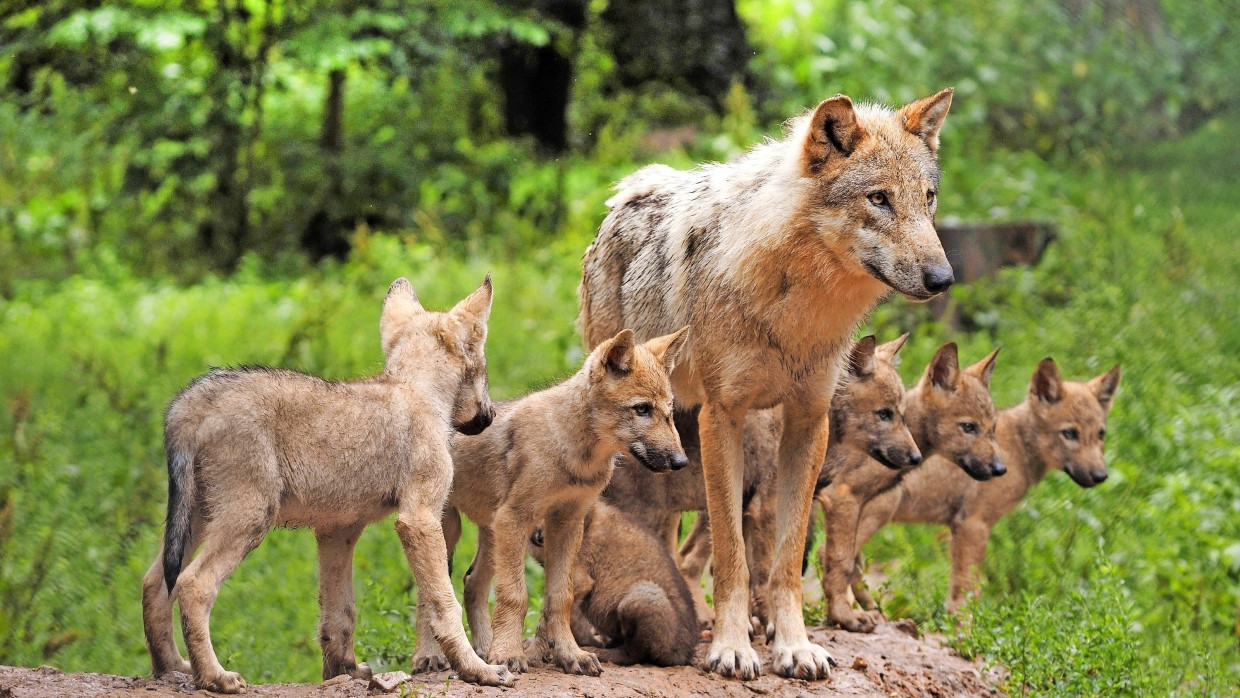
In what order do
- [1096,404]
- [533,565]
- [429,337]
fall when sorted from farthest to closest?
1. [533,565]
2. [1096,404]
3. [429,337]

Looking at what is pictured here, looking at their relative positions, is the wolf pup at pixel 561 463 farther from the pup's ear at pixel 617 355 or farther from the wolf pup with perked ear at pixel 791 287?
the wolf pup with perked ear at pixel 791 287

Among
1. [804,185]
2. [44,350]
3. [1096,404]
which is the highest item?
[804,185]

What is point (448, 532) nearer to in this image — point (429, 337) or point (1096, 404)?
point (429, 337)

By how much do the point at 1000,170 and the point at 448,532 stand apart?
12.7m

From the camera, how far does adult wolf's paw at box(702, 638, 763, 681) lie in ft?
18.2

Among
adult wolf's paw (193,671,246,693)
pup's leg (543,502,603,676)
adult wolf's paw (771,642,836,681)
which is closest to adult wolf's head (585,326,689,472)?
pup's leg (543,502,603,676)

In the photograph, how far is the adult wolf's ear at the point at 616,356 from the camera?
17.4 ft

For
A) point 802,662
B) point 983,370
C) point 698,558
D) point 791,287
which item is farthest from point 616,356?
point 983,370

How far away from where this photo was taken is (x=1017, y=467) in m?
7.91

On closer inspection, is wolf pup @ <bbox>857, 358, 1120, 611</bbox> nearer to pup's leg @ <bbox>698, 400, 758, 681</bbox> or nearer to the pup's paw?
pup's leg @ <bbox>698, 400, 758, 681</bbox>

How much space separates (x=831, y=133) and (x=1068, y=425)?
3.32 m

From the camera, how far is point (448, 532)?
584 centimetres

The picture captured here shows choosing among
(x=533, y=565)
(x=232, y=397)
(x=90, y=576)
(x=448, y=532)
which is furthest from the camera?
(x=533, y=565)

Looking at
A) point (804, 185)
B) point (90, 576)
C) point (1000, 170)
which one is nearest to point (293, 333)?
point (90, 576)
